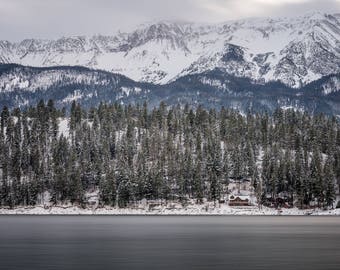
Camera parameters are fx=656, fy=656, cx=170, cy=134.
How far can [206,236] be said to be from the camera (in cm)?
10481

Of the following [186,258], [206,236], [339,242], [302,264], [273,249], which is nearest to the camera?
[302,264]

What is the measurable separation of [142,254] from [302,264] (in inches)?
728

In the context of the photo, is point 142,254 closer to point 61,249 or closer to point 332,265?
point 61,249

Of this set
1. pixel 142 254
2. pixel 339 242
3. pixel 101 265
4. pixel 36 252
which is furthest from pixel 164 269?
pixel 339 242

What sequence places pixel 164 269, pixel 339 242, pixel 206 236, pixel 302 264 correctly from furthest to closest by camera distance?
pixel 206 236
pixel 339 242
pixel 302 264
pixel 164 269

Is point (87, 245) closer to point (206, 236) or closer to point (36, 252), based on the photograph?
point (36, 252)

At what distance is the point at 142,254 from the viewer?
73.0m

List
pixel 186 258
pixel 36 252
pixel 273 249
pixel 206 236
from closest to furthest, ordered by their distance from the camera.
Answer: pixel 186 258 < pixel 36 252 < pixel 273 249 < pixel 206 236

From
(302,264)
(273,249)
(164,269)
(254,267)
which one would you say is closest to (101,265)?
(164,269)

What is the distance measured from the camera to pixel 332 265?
62.3 m

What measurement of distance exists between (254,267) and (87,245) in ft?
97.3

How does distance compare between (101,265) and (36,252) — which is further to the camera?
(36,252)

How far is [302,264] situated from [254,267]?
5.22 metres

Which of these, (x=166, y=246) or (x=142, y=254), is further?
(x=166, y=246)
